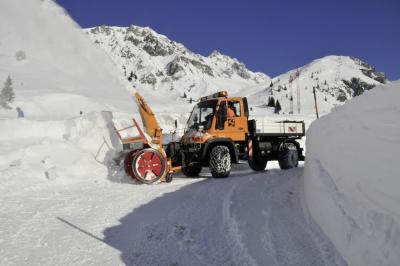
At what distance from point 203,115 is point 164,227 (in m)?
6.31

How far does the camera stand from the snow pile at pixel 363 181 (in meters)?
3.80

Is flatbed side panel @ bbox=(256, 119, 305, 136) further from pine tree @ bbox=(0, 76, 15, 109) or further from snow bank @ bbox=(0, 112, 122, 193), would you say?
pine tree @ bbox=(0, 76, 15, 109)

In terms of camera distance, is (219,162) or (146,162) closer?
(146,162)

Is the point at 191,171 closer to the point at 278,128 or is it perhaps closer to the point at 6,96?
the point at 278,128

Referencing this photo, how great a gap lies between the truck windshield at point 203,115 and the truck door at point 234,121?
1.09 ft

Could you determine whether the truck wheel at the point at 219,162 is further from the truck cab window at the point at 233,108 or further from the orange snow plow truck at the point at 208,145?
the truck cab window at the point at 233,108

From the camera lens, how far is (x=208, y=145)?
11.5 m

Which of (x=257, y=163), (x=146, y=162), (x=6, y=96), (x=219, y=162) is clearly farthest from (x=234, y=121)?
(x=6, y=96)

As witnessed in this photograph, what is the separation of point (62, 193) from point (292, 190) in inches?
192

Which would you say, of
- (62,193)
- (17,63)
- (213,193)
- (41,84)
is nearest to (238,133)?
(213,193)

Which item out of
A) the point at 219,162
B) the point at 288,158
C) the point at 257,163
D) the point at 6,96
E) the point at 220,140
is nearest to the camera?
the point at 219,162

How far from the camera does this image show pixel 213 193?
8.44 m

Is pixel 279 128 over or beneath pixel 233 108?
beneath

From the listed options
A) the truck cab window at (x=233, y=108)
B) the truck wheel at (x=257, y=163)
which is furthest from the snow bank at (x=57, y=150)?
the truck wheel at (x=257, y=163)
